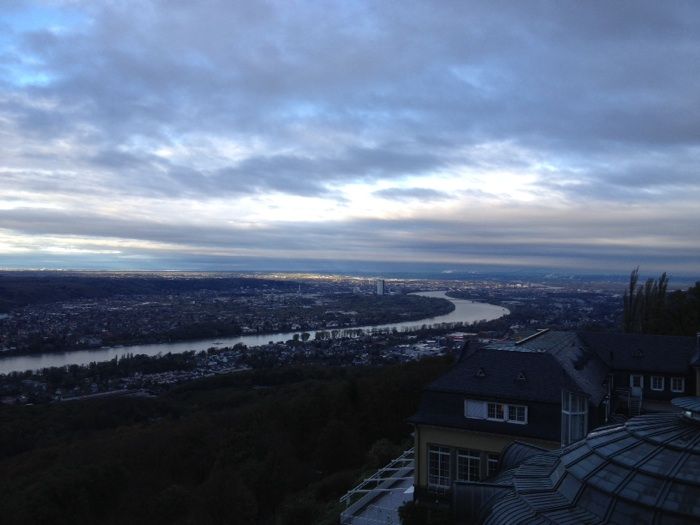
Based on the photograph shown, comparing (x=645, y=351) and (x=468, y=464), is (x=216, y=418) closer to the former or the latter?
(x=468, y=464)

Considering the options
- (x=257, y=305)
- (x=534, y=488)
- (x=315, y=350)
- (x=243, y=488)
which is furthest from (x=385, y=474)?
(x=257, y=305)

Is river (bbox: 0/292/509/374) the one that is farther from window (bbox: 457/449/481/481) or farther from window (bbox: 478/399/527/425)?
window (bbox: 478/399/527/425)

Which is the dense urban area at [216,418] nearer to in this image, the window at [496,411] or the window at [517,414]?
the window at [496,411]

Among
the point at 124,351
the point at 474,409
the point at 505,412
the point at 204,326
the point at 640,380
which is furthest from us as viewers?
the point at 204,326

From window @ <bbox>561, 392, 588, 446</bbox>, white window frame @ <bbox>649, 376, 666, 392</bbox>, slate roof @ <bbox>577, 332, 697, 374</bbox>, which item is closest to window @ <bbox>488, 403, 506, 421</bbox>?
window @ <bbox>561, 392, 588, 446</bbox>

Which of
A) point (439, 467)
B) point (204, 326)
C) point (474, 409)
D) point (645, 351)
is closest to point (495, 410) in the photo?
point (474, 409)

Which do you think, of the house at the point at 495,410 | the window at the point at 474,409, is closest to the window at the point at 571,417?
the house at the point at 495,410
